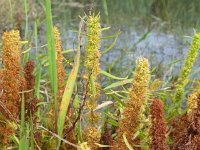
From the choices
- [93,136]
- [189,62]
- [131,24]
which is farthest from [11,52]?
[131,24]

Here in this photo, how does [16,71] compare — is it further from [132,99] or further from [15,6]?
[15,6]

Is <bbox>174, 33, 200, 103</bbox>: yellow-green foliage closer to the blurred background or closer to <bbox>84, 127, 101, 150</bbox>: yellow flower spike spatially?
<bbox>84, 127, 101, 150</bbox>: yellow flower spike

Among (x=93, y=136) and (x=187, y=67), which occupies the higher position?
(x=187, y=67)

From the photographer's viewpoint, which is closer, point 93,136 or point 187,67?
point 93,136

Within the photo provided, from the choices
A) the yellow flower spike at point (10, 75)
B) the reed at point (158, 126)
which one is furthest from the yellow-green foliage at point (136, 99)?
the yellow flower spike at point (10, 75)

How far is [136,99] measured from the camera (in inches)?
44.8

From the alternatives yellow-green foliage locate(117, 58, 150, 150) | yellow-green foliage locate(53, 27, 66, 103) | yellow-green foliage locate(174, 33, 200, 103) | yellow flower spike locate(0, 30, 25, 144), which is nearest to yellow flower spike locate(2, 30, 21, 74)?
yellow flower spike locate(0, 30, 25, 144)

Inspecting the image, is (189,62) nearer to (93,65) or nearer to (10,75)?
(93,65)

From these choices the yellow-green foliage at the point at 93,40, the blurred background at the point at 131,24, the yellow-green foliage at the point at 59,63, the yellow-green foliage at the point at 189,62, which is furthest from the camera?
the blurred background at the point at 131,24

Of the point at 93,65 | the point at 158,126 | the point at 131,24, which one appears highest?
the point at 93,65

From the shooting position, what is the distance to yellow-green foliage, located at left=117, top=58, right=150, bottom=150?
1.13 m

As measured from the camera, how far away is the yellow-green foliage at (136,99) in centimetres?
113

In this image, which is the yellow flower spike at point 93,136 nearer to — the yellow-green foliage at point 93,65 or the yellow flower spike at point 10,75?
the yellow-green foliage at point 93,65

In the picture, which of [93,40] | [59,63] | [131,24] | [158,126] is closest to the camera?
[158,126]
